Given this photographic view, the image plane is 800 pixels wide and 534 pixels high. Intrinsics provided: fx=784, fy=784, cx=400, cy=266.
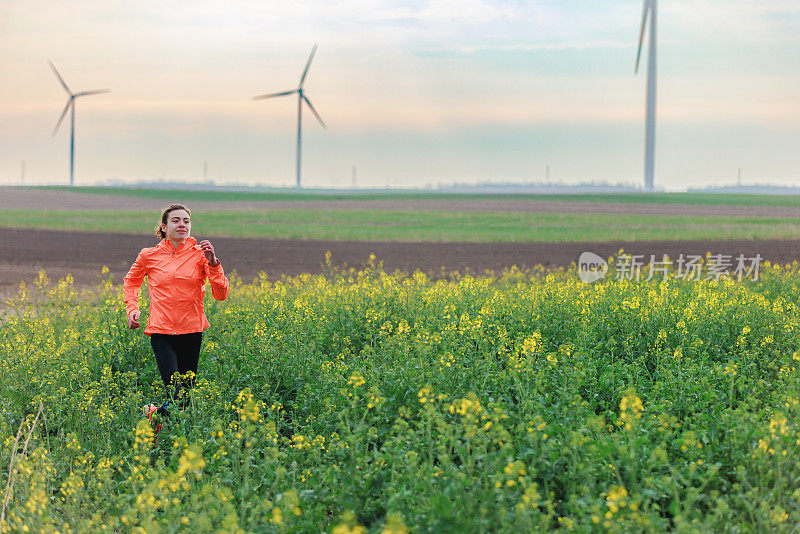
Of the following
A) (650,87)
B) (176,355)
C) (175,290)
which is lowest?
(176,355)

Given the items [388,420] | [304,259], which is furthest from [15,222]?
[388,420]

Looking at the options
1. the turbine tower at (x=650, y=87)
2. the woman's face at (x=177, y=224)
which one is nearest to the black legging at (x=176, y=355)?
the woman's face at (x=177, y=224)

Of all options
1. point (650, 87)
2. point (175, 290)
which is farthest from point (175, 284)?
point (650, 87)

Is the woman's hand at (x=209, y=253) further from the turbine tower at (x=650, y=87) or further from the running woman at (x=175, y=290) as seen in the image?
the turbine tower at (x=650, y=87)

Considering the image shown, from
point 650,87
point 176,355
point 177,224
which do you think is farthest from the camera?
point 650,87

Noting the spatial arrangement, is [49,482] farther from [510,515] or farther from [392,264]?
[392,264]

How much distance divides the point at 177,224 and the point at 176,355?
4.45 feet

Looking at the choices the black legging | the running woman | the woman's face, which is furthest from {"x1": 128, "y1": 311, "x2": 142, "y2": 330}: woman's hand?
the woman's face

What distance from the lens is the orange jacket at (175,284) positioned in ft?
25.0

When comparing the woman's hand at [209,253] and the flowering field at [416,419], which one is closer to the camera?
the flowering field at [416,419]

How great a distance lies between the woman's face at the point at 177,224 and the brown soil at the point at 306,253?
14.5m

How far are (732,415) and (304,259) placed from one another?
22.7 m

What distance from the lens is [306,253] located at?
99.2 ft

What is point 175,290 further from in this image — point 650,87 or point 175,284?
point 650,87
